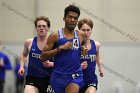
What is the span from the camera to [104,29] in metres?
11.7

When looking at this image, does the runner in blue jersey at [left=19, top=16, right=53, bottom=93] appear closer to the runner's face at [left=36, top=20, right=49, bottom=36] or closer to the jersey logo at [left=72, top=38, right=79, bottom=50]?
the runner's face at [left=36, top=20, right=49, bottom=36]

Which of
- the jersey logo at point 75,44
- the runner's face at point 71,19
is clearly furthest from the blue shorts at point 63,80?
the runner's face at point 71,19

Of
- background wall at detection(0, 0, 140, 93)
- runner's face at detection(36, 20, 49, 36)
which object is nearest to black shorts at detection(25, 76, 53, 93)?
runner's face at detection(36, 20, 49, 36)

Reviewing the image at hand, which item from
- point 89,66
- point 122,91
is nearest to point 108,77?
point 122,91

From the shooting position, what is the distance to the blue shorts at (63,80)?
5.74 metres

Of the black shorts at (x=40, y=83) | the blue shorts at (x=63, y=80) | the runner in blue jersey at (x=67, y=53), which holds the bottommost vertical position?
the black shorts at (x=40, y=83)

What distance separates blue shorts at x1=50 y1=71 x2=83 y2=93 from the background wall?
5.31m

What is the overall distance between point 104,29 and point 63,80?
6.06 m

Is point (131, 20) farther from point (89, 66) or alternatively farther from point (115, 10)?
point (89, 66)

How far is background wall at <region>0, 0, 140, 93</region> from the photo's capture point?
11.2 meters

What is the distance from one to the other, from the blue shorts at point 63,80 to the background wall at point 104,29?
17.4 ft

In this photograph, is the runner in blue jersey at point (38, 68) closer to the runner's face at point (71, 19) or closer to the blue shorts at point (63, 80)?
the blue shorts at point (63, 80)

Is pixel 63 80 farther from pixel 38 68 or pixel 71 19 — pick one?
pixel 38 68

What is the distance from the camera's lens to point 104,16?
11727mm
